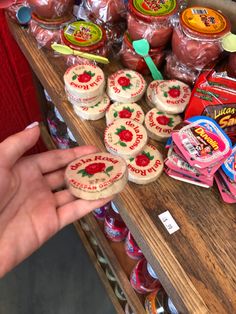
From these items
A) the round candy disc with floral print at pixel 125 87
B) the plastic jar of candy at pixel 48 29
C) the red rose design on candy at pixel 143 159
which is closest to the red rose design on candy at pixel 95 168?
the red rose design on candy at pixel 143 159

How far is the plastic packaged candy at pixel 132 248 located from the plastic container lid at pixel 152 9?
60cm

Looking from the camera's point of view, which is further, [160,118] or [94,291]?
[94,291]

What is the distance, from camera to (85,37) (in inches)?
35.5

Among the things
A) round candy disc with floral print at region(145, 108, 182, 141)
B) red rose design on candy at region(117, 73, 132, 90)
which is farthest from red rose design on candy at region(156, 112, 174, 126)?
red rose design on candy at region(117, 73, 132, 90)

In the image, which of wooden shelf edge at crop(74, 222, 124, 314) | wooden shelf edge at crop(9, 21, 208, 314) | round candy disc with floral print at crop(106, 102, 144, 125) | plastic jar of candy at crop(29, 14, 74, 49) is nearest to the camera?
wooden shelf edge at crop(9, 21, 208, 314)

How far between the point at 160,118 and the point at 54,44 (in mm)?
330

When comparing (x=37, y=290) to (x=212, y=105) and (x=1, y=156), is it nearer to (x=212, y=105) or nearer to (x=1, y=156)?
(x=1, y=156)

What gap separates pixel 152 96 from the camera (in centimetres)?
84

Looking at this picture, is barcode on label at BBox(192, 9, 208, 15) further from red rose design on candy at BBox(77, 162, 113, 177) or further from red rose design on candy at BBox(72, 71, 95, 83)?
red rose design on candy at BBox(77, 162, 113, 177)

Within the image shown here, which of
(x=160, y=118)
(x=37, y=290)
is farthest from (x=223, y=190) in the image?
(x=37, y=290)

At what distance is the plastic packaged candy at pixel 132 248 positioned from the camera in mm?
1050

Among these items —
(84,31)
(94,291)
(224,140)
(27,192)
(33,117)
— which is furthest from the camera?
(33,117)

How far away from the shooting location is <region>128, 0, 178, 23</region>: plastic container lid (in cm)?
81

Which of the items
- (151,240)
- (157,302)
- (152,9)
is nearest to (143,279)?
(157,302)
